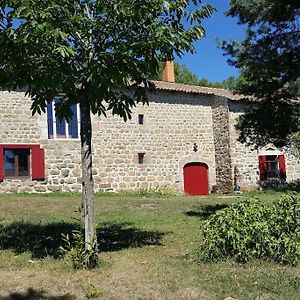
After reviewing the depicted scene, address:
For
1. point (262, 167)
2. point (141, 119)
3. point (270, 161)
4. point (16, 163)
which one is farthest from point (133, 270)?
point (270, 161)

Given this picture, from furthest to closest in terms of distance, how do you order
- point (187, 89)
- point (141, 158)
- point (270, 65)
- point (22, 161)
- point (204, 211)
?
point (187, 89) < point (141, 158) < point (22, 161) < point (204, 211) < point (270, 65)

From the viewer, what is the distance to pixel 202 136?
21.9 meters

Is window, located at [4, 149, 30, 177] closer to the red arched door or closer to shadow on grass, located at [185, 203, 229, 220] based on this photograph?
the red arched door

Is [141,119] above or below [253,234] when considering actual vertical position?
above

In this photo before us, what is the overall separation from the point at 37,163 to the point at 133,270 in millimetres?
13000

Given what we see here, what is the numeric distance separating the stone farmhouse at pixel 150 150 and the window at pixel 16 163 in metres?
0.04

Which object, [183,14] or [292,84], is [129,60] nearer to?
[183,14]

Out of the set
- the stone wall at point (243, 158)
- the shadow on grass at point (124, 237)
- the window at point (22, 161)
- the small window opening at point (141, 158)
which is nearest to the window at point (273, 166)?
the stone wall at point (243, 158)

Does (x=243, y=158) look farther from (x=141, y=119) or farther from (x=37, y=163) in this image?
(x=37, y=163)

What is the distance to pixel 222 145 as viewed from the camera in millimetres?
21828

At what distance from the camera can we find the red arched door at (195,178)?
2119cm

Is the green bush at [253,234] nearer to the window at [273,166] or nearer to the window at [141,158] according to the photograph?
the window at [141,158]

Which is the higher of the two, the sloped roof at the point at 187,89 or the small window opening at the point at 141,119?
the sloped roof at the point at 187,89

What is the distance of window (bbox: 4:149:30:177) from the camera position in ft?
58.2
